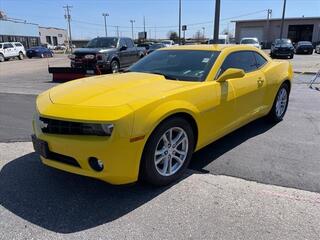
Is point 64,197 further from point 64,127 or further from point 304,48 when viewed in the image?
point 304,48

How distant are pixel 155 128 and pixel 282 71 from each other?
357 centimetres

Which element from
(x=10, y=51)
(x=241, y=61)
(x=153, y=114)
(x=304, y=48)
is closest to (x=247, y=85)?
(x=241, y=61)

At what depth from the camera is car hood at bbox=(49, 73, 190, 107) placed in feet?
10.9

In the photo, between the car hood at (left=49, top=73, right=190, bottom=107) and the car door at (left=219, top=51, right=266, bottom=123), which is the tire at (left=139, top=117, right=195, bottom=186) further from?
the car door at (left=219, top=51, right=266, bottom=123)

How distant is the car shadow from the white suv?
109 feet

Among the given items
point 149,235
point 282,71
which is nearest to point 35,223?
point 149,235

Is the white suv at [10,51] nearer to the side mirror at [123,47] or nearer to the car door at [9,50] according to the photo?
the car door at [9,50]

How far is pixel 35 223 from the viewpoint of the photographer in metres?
2.96

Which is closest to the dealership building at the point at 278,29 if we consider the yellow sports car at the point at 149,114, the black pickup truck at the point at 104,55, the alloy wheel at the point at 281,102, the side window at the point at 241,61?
the black pickup truck at the point at 104,55

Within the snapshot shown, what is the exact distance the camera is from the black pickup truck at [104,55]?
544 inches

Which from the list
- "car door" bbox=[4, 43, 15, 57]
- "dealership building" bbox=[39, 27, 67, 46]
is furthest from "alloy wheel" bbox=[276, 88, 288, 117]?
"dealership building" bbox=[39, 27, 67, 46]

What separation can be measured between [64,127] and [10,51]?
3559 cm

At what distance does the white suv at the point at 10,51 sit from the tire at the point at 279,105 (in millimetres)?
33085

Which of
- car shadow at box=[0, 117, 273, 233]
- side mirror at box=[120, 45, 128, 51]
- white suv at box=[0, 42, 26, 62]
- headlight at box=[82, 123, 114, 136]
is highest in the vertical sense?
side mirror at box=[120, 45, 128, 51]
